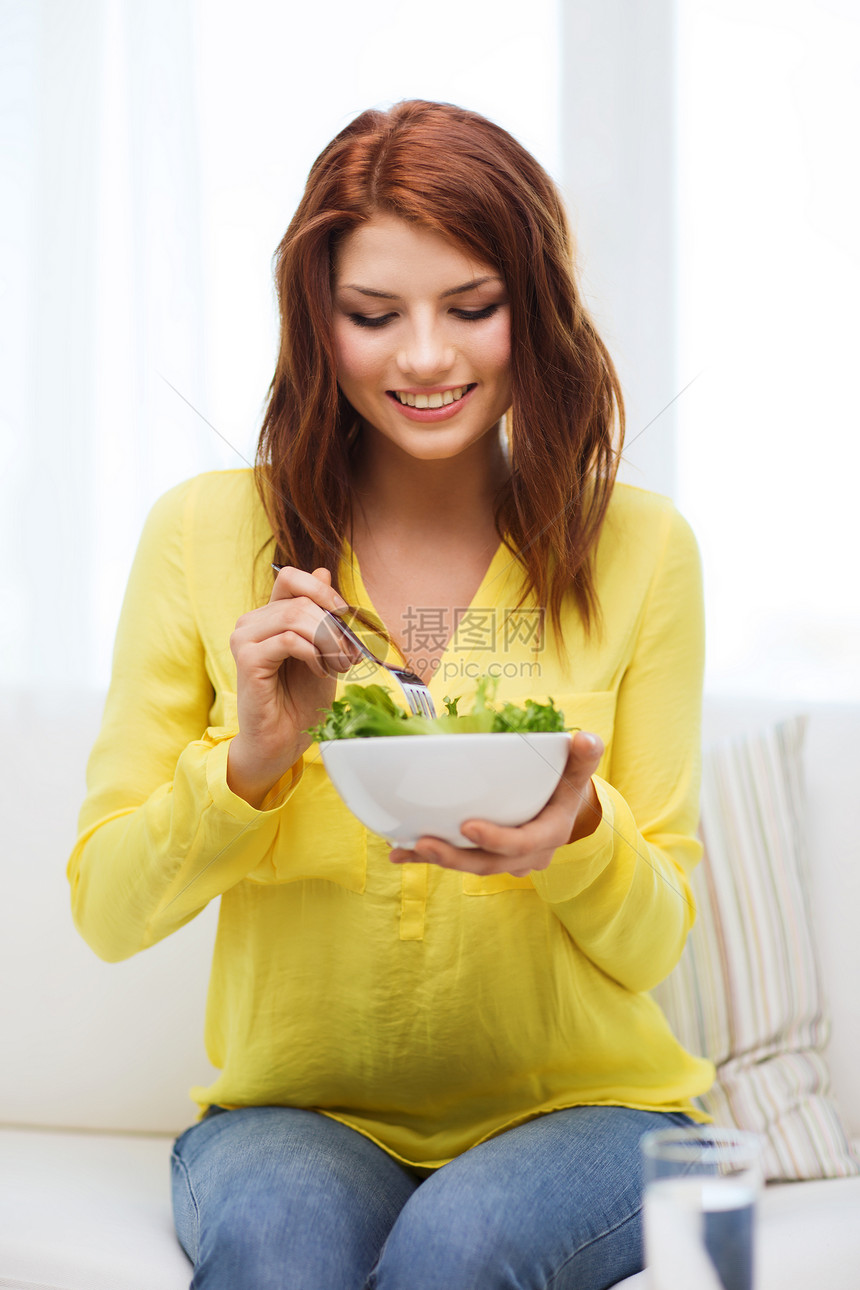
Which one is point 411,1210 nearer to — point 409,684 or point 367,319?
point 409,684

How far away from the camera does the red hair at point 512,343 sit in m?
1.02

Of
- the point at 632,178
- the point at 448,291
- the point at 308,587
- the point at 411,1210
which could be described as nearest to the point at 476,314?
the point at 448,291

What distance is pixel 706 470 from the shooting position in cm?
189

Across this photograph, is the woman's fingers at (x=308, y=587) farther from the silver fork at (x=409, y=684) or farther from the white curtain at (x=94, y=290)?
the white curtain at (x=94, y=290)

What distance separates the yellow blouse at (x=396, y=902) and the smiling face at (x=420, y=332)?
Result: 178 millimetres

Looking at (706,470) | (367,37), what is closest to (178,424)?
(367,37)

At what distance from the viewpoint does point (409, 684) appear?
827 mm

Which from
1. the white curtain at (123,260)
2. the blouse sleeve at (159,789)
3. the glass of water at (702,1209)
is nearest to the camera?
the glass of water at (702,1209)

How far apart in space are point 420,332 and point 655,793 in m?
0.52

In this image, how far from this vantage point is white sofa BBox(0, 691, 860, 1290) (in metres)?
1.38

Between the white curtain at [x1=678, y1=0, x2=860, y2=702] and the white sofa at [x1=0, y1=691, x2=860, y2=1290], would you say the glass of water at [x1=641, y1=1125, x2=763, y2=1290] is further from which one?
the white curtain at [x1=678, y1=0, x2=860, y2=702]

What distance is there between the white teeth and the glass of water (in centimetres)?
69

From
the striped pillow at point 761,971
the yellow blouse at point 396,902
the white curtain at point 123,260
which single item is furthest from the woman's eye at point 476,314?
the white curtain at point 123,260

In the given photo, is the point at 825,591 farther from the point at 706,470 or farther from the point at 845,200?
the point at 845,200
